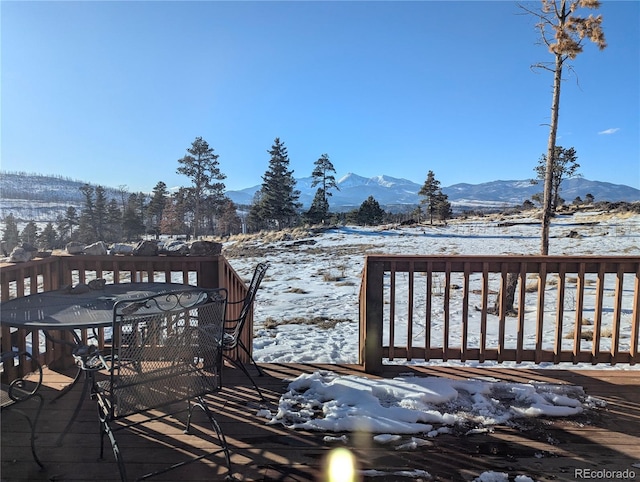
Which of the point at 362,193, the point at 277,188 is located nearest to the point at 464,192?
the point at 362,193

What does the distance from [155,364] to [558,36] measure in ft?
23.5

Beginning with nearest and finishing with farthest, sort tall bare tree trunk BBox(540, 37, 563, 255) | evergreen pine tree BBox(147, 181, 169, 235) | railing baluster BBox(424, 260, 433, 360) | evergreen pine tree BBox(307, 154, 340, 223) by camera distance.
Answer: railing baluster BBox(424, 260, 433, 360) → tall bare tree trunk BBox(540, 37, 563, 255) → evergreen pine tree BBox(307, 154, 340, 223) → evergreen pine tree BBox(147, 181, 169, 235)

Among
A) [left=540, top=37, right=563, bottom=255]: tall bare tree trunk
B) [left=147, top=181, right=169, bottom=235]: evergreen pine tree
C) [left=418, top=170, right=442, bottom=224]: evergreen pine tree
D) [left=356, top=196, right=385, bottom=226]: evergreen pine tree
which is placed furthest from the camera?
[left=147, top=181, right=169, bottom=235]: evergreen pine tree

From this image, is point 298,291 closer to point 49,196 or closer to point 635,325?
point 635,325

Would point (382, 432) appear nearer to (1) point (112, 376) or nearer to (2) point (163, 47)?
(1) point (112, 376)

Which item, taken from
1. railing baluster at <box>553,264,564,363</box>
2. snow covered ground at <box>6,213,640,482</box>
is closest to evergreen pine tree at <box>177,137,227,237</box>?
snow covered ground at <box>6,213,640,482</box>

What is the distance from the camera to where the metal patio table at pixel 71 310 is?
180cm

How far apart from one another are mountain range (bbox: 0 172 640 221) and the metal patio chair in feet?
8.67

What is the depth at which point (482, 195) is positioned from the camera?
112 metres

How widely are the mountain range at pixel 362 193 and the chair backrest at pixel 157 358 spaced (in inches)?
104

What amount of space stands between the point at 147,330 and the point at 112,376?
8.3 inches

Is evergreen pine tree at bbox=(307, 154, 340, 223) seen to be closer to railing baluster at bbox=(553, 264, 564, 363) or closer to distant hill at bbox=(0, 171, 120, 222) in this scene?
distant hill at bbox=(0, 171, 120, 222)

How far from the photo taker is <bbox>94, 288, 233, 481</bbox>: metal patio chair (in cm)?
153

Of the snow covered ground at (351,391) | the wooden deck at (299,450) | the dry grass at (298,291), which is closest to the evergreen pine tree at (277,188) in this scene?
the snow covered ground at (351,391)
